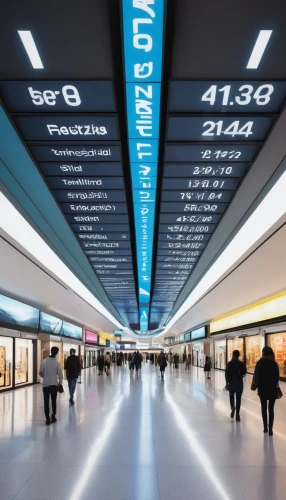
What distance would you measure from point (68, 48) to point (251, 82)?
1.92m

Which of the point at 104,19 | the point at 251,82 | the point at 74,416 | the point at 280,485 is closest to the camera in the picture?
the point at 104,19

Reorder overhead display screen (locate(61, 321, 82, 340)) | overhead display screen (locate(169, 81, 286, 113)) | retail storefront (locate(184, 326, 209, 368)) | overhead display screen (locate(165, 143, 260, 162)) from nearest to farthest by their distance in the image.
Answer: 1. overhead display screen (locate(169, 81, 286, 113))
2. overhead display screen (locate(165, 143, 260, 162))
3. overhead display screen (locate(61, 321, 82, 340))
4. retail storefront (locate(184, 326, 209, 368))

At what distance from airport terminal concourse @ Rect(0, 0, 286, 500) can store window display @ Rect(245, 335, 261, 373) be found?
10492mm

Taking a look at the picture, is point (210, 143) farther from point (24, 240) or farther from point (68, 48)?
point (24, 240)

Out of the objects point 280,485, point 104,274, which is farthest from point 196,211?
point 104,274

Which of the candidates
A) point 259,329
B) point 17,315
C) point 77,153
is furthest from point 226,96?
point 259,329

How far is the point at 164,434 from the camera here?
29.6 ft

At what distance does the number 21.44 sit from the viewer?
607cm

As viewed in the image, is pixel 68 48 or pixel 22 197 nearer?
pixel 68 48

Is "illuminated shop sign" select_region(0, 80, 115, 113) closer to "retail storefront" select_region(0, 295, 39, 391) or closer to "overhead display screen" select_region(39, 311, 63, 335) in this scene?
"retail storefront" select_region(0, 295, 39, 391)

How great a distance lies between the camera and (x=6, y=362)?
1919 cm

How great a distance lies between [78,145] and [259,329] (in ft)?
58.9

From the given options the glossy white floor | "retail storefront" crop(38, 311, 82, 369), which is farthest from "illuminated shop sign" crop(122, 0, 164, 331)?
"retail storefront" crop(38, 311, 82, 369)

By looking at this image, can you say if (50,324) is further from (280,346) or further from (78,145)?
(78,145)
